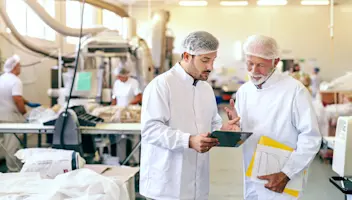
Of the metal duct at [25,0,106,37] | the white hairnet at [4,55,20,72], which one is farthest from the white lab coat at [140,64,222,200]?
the white hairnet at [4,55,20,72]

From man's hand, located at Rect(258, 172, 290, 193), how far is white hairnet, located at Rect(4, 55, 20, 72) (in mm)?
3365

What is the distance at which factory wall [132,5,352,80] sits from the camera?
31.7 feet

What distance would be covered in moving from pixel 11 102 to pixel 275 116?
3.10 meters

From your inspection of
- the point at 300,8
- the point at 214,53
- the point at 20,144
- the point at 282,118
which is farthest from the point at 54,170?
the point at 300,8

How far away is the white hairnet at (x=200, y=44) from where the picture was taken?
5.76 ft

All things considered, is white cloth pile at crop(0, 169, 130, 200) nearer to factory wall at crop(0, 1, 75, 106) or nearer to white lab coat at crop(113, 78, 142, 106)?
factory wall at crop(0, 1, 75, 106)

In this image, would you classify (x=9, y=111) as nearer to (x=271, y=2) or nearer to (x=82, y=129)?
(x=82, y=129)

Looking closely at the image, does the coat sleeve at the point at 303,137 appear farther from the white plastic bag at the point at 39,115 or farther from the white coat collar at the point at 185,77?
the white plastic bag at the point at 39,115

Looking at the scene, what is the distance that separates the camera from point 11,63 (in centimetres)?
415

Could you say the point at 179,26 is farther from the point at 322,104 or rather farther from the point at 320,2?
the point at 322,104

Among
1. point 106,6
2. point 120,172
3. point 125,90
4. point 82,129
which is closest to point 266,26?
point 106,6

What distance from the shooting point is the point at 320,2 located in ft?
27.6

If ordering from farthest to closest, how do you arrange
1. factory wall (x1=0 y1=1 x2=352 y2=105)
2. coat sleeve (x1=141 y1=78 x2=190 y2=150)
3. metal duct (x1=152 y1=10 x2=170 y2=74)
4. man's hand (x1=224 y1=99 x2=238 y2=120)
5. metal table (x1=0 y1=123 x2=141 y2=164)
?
factory wall (x1=0 y1=1 x2=352 y2=105) < metal duct (x1=152 y1=10 x2=170 y2=74) < metal table (x1=0 y1=123 x2=141 y2=164) < man's hand (x1=224 y1=99 x2=238 y2=120) < coat sleeve (x1=141 y1=78 x2=190 y2=150)

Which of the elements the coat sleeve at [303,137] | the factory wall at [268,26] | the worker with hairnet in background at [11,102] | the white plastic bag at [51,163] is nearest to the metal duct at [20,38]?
the worker with hairnet in background at [11,102]
